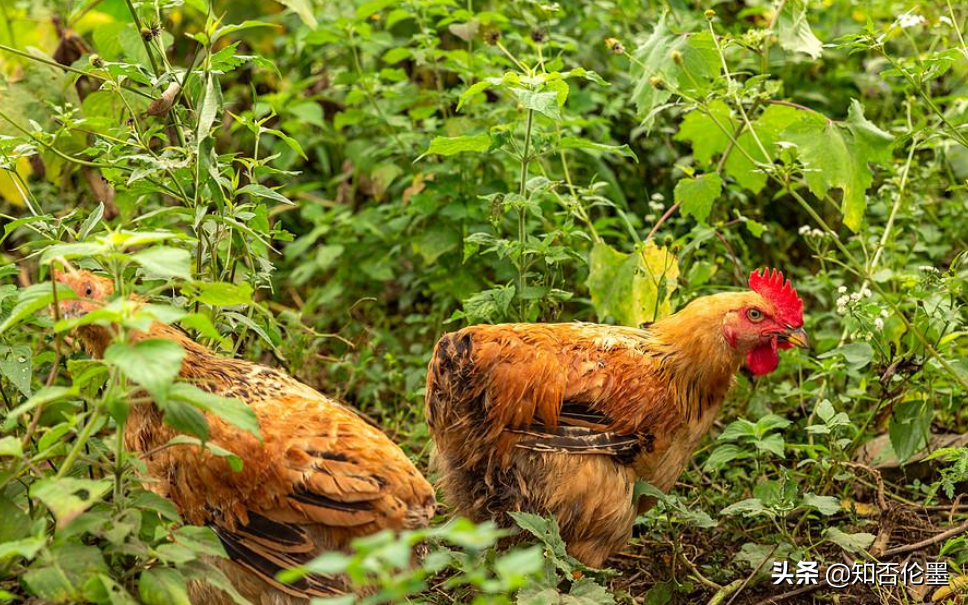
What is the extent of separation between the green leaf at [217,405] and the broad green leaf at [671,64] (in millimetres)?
2535

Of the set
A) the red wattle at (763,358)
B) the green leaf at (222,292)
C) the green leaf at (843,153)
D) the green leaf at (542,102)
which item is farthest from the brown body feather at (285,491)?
the green leaf at (843,153)

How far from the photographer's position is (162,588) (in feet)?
9.34

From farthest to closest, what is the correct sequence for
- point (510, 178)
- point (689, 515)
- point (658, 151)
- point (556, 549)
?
point (658, 151) → point (510, 178) → point (689, 515) → point (556, 549)

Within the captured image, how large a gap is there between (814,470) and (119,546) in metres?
3.17

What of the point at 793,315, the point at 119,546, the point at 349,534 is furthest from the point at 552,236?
the point at 119,546

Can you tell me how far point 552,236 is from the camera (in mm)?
4617

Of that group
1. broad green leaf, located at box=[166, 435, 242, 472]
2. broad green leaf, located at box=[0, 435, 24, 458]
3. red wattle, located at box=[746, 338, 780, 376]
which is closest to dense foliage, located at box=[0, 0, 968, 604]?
broad green leaf, located at box=[0, 435, 24, 458]

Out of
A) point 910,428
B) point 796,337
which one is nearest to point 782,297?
point 796,337

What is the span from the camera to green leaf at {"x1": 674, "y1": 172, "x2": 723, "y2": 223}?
16.2 ft

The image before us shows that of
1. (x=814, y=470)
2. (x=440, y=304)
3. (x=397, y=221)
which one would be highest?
(x=397, y=221)

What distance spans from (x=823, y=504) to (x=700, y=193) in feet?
5.17

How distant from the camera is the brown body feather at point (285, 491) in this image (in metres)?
3.32

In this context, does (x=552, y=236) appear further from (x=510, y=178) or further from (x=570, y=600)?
(x=570, y=600)

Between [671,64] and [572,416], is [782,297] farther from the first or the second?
[671,64]
